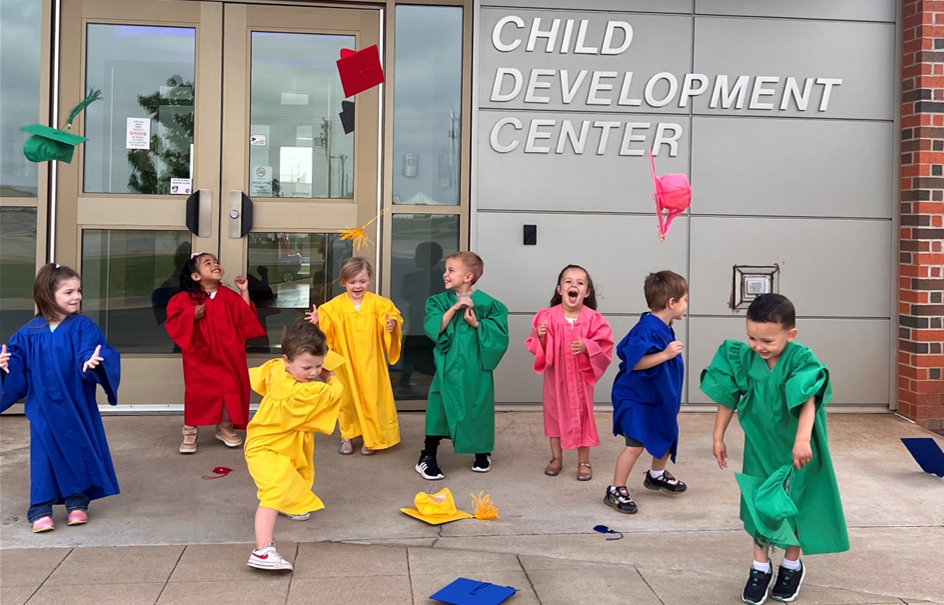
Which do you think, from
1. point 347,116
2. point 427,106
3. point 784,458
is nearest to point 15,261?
point 347,116

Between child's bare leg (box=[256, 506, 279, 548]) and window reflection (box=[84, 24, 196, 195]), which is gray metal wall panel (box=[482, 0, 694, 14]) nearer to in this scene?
window reflection (box=[84, 24, 196, 195])

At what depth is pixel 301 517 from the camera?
186 inches

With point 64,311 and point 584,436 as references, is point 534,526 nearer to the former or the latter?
point 584,436

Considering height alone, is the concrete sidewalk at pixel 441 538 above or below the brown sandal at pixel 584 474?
below

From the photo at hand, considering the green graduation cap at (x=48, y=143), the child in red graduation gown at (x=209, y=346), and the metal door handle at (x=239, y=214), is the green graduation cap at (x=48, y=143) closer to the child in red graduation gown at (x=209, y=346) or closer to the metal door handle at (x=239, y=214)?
the child in red graduation gown at (x=209, y=346)

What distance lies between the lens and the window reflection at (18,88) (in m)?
6.82

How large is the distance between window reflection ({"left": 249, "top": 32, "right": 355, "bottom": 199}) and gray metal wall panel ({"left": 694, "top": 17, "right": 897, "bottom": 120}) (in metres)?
2.81

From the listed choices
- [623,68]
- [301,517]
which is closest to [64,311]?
[301,517]

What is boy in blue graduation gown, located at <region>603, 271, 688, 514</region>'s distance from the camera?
197 inches

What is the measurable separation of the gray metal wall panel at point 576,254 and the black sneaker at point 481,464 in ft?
5.58

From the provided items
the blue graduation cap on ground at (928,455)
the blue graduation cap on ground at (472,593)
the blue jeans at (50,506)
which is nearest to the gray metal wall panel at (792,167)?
the blue graduation cap on ground at (928,455)

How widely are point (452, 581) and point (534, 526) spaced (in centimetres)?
90

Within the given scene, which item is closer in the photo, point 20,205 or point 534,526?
point 534,526

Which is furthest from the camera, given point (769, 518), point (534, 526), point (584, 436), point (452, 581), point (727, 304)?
point (727, 304)
